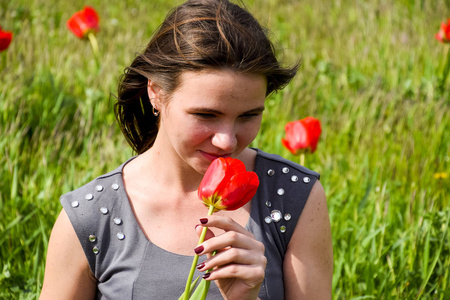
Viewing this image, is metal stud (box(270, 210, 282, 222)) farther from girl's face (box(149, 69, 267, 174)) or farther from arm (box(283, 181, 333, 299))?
girl's face (box(149, 69, 267, 174))

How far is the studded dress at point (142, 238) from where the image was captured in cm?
169

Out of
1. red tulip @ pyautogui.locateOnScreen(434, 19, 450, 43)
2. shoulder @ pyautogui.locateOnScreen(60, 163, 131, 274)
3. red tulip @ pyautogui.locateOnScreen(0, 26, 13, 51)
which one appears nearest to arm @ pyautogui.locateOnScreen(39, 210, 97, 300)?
shoulder @ pyautogui.locateOnScreen(60, 163, 131, 274)

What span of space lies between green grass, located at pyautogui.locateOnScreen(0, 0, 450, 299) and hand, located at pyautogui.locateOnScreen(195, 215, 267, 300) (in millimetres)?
886

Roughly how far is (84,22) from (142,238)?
2.30 meters

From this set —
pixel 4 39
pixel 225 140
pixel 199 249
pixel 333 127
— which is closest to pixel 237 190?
pixel 199 249

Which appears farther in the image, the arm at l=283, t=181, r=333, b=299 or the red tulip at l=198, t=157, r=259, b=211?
the arm at l=283, t=181, r=333, b=299

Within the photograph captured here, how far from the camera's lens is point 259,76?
5.13ft

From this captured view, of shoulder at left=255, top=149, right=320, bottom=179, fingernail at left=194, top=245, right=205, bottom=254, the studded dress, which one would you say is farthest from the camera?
shoulder at left=255, top=149, right=320, bottom=179

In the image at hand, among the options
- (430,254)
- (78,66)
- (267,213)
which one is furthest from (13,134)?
(430,254)

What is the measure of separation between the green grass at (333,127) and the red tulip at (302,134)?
31cm

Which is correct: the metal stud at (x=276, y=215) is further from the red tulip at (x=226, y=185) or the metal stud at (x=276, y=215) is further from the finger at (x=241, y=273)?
the red tulip at (x=226, y=185)

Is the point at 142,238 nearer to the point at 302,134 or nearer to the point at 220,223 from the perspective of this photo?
the point at 220,223

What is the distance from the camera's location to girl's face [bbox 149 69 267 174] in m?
1.49

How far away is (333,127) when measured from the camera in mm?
3643
